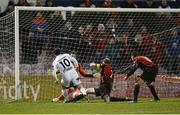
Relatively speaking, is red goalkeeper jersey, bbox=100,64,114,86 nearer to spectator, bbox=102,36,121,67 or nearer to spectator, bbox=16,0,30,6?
spectator, bbox=102,36,121,67

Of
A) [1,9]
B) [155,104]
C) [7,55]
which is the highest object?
[1,9]

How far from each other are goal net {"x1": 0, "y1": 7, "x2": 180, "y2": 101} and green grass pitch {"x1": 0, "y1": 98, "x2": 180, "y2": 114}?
5.64 ft

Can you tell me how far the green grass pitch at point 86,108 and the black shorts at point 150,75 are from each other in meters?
1.65

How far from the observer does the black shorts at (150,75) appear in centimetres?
1992

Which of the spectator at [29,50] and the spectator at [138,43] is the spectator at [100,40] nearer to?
the spectator at [138,43]

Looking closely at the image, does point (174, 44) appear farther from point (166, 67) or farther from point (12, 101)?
point (12, 101)

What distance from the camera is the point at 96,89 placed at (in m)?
20.1

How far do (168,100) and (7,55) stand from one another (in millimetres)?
4537

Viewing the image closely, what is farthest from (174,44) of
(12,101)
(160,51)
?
(12,101)

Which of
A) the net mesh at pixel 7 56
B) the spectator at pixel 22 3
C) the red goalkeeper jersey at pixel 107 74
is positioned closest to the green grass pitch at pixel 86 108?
the net mesh at pixel 7 56

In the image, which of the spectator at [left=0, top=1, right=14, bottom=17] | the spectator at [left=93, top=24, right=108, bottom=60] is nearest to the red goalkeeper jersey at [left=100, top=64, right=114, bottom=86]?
the spectator at [left=93, top=24, right=108, bottom=60]

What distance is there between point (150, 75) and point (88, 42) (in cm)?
245

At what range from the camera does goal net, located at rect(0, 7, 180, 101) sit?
1988 cm

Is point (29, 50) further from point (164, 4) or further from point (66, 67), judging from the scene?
point (164, 4)
